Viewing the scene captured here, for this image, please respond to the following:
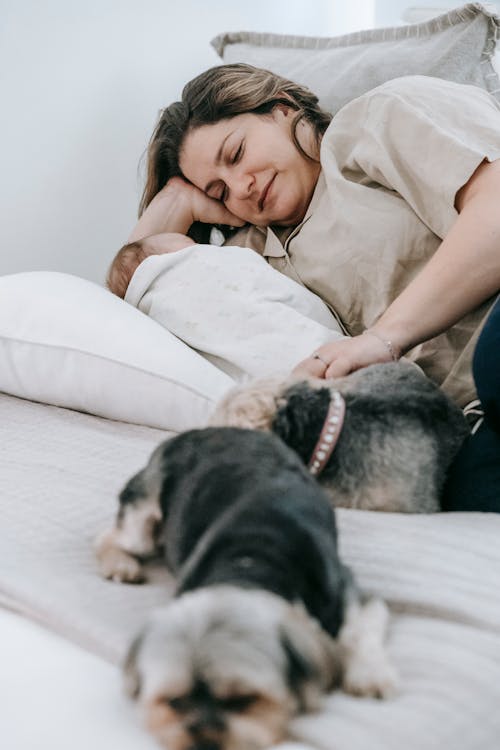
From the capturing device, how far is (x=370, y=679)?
0.55 metres

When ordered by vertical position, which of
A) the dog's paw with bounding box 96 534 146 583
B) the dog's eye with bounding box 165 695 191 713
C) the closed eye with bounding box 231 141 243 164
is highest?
the closed eye with bounding box 231 141 243 164

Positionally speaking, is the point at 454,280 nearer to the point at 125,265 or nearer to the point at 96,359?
the point at 96,359

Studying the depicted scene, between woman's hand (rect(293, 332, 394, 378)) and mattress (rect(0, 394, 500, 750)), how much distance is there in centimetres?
26

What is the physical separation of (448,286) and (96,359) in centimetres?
56

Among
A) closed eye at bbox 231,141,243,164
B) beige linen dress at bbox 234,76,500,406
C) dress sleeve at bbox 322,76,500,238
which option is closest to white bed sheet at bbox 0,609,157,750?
beige linen dress at bbox 234,76,500,406

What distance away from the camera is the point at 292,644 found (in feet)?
1.61

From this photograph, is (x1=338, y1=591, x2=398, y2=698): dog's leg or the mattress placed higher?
(x1=338, y1=591, x2=398, y2=698): dog's leg

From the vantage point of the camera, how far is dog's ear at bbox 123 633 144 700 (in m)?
0.50

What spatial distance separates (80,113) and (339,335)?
1173mm

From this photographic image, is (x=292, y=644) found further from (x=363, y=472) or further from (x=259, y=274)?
(x=259, y=274)

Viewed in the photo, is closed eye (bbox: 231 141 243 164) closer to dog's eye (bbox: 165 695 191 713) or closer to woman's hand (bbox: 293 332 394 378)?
woman's hand (bbox: 293 332 394 378)

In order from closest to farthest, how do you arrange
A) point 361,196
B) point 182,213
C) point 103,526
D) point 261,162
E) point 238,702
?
point 238,702
point 103,526
point 361,196
point 261,162
point 182,213

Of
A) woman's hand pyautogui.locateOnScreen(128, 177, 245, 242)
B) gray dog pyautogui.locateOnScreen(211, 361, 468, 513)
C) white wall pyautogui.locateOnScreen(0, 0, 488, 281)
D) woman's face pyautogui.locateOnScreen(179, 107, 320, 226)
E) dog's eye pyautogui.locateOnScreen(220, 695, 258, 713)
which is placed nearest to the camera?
dog's eye pyautogui.locateOnScreen(220, 695, 258, 713)

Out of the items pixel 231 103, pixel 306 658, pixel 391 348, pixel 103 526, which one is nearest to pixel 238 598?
pixel 306 658
